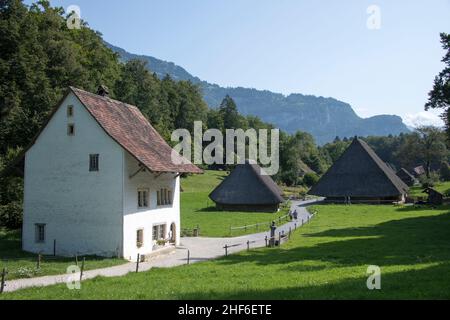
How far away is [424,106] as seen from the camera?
128 feet

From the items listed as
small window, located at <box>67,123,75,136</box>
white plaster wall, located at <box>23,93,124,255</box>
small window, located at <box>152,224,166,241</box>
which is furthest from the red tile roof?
small window, located at <box>152,224,166,241</box>

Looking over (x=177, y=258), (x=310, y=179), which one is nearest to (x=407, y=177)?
(x=310, y=179)

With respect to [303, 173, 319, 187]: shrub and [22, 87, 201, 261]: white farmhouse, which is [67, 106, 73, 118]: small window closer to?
[22, 87, 201, 261]: white farmhouse

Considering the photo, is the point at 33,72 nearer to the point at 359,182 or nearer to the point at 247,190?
the point at 247,190

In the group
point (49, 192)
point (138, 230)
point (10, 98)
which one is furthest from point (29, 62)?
point (138, 230)

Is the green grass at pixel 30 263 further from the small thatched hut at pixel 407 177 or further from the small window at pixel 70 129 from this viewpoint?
the small thatched hut at pixel 407 177

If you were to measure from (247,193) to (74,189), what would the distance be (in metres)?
Answer: 33.3

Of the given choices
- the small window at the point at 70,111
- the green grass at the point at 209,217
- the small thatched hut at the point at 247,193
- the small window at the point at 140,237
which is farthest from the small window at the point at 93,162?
the small thatched hut at the point at 247,193

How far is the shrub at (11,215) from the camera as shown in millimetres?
37844

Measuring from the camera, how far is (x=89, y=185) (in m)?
29.2

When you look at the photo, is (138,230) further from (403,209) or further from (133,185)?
(403,209)

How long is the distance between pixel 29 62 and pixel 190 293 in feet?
144

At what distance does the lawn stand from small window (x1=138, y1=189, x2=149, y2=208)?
24.4 feet

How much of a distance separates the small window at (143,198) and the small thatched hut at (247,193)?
29.7m
